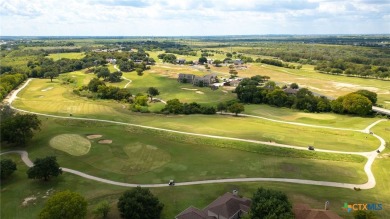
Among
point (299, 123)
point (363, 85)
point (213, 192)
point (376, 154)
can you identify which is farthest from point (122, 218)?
point (363, 85)

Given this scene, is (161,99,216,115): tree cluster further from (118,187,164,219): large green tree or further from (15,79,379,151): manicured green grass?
(118,187,164,219): large green tree

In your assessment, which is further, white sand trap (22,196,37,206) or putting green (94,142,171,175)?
putting green (94,142,171,175)

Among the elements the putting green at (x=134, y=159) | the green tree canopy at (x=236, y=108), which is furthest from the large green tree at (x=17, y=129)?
the green tree canopy at (x=236, y=108)

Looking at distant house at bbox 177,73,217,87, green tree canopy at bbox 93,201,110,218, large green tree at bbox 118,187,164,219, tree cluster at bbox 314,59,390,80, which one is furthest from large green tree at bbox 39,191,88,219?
tree cluster at bbox 314,59,390,80

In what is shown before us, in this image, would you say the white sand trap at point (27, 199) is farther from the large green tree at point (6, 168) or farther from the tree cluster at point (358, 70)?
the tree cluster at point (358, 70)

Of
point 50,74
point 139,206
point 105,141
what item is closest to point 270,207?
point 139,206

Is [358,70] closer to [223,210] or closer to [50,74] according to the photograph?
[50,74]
